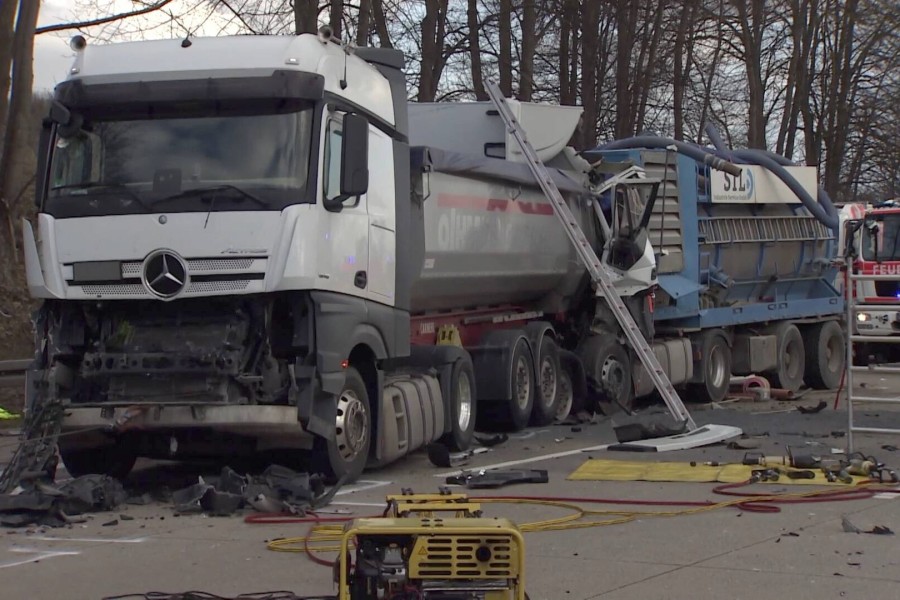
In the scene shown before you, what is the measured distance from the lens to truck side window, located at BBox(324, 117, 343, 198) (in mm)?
10766

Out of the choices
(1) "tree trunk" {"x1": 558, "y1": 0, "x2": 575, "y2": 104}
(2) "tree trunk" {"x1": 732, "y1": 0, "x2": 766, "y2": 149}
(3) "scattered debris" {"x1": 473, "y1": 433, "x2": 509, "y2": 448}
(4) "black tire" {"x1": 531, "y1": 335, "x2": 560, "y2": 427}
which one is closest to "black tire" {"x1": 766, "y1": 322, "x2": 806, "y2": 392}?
(4) "black tire" {"x1": 531, "y1": 335, "x2": 560, "y2": 427}

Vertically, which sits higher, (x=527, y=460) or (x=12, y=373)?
(x=12, y=373)

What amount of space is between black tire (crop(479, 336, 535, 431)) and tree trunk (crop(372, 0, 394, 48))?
11615 mm

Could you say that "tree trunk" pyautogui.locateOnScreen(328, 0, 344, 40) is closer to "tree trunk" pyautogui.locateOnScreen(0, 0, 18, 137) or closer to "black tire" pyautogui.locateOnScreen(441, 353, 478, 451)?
"tree trunk" pyautogui.locateOnScreen(0, 0, 18, 137)

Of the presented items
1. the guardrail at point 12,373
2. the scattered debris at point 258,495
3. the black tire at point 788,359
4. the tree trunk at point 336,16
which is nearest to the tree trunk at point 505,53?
the tree trunk at point 336,16

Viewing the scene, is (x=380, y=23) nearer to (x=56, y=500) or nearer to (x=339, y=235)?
(x=339, y=235)

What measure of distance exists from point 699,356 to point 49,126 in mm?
11385

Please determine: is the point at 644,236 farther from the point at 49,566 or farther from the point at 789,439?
the point at 49,566

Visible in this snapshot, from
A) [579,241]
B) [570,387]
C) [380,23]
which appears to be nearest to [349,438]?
[579,241]

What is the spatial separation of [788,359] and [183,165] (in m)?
14.3

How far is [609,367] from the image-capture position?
17547 millimetres

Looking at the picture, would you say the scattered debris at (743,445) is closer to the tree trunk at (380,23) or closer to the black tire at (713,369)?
the black tire at (713,369)

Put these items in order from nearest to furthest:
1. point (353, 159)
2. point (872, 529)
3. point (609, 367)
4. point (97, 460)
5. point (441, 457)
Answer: point (872, 529) < point (353, 159) < point (97, 460) < point (441, 457) < point (609, 367)

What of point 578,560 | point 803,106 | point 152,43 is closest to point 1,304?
point 152,43
